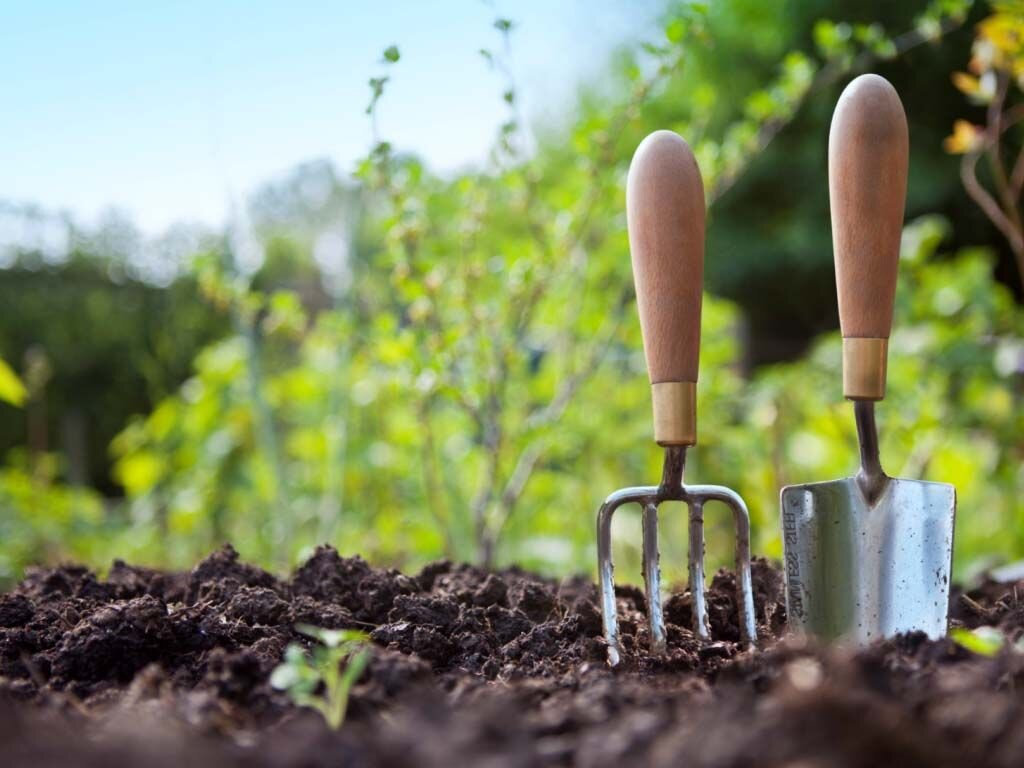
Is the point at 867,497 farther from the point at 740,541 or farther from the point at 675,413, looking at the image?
the point at 675,413

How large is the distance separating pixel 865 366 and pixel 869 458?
13 centimetres

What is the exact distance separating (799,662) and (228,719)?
1.59 feet

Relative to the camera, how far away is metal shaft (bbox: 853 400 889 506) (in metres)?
1.25

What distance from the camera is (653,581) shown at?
119 centimetres

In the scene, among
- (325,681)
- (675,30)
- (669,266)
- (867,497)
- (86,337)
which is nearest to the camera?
(325,681)

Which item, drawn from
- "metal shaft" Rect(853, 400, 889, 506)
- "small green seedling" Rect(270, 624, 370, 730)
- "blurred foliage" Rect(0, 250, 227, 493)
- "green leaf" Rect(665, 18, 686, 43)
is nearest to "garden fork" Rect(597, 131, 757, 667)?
"metal shaft" Rect(853, 400, 889, 506)

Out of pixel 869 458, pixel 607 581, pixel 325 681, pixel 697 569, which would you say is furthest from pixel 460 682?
pixel 869 458

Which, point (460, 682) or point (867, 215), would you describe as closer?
point (460, 682)

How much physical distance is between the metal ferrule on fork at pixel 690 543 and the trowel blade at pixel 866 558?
6 cm

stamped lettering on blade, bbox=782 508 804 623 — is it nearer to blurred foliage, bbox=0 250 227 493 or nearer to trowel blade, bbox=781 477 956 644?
trowel blade, bbox=781 477 956 644

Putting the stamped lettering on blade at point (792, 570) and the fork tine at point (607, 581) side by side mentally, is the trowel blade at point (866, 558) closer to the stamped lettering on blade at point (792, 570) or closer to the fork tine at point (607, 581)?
the stamped lettering on blade at point (792, 570)

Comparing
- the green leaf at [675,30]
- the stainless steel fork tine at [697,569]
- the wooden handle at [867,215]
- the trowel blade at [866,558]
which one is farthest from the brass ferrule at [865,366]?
the green leaf at [675,30]

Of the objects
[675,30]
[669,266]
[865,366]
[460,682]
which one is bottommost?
[460,682]

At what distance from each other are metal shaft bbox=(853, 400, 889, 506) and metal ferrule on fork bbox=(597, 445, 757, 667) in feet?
0.55
